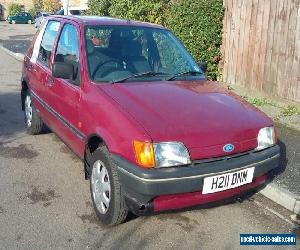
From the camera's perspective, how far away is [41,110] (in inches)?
212

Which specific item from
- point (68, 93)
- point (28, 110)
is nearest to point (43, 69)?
point (68, 93)

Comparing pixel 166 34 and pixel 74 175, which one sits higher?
pixel 166 34

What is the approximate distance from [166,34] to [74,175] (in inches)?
82.2

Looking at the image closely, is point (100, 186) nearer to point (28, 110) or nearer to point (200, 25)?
point (28, 110)

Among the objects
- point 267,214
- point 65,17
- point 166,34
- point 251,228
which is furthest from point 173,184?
point 65,17

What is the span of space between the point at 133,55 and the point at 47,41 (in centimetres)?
158

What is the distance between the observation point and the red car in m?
3.14

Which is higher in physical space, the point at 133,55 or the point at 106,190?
the point at 133,55

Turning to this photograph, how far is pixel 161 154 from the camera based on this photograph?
122 inches

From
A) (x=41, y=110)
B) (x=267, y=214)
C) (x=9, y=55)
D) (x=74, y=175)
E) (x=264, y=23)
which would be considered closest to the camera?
(x=267, y=214)

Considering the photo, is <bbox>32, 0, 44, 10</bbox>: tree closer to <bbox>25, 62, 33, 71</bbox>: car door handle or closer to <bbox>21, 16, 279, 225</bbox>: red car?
<bbox>25, 62, 33, 71</bbox>: car door handle

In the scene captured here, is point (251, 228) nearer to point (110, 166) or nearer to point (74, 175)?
point (110, 166)

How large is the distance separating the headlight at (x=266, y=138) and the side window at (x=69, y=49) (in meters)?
1.91

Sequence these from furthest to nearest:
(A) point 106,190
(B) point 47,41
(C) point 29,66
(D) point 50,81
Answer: (C) point 29,66 < (B) point 47,41 < (D) point 50,81 < (A) point 106,190
